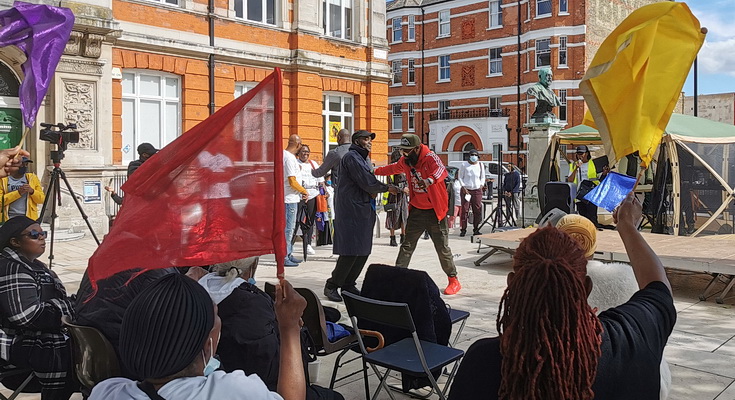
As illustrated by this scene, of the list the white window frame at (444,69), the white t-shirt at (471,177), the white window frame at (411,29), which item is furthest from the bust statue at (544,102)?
the white window frame at (411,29)

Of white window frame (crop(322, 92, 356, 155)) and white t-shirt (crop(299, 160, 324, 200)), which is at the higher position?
white window frame (crop(322, 92, 356, 155))

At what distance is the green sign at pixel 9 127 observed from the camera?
13.5 metres

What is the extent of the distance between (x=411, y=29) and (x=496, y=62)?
7704 millimetres

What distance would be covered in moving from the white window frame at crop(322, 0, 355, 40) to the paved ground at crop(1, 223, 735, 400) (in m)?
10.8

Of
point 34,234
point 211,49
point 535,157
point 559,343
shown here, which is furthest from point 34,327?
point 211,49

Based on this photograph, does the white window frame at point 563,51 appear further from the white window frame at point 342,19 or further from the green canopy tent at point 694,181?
the green canopy tent at point 694,181

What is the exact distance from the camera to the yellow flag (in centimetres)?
370

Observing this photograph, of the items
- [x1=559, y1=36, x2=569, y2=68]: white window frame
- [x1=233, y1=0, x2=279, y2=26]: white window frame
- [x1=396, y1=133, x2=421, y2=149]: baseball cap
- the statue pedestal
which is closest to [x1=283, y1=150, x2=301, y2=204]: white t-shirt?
[x1=396, y1=133, x2=421, y2=149]: baseball cap

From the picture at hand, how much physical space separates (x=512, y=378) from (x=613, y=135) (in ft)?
8.00

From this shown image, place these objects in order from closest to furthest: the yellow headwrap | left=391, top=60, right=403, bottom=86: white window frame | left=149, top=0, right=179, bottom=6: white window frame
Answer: the yellow headwrap → left=149, top=0, right=179, bottom=6: white window frame → left=391, top=60, right=403, bottom=86: white window frame

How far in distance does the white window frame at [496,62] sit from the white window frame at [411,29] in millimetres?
6695

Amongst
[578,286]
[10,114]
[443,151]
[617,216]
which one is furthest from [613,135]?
[443,151]

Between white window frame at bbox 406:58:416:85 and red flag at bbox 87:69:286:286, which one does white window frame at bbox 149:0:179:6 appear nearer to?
red flag at bbox 87:69:286:286

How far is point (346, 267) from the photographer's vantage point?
6910 mm
